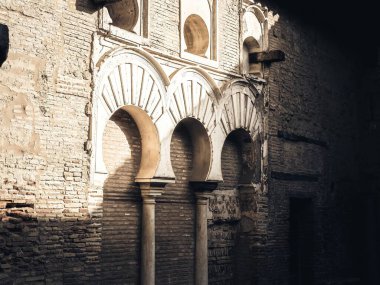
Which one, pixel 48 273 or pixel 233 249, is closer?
pixel 48 273

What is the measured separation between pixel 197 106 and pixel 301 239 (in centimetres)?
401

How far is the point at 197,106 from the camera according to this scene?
9.43m

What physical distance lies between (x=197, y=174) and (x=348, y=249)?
5032 millimetres

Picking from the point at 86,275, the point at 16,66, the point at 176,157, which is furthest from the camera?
the point at 176,157

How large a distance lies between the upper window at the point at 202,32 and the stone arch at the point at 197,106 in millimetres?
366

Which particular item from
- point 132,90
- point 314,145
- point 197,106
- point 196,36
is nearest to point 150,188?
point 132,90

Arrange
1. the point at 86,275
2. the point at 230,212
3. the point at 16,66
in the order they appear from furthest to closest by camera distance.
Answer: the point at 230,212
the point at 86,275
the point at 16,66

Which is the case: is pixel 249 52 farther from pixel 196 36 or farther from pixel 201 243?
pixel 201 243

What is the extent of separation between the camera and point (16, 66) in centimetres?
687

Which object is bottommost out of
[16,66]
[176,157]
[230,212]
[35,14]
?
[230,212]

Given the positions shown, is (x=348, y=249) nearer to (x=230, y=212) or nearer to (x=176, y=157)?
(x=230, y=212)

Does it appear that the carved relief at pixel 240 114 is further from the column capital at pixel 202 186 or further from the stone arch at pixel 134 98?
the stone arch at pixel 134 98

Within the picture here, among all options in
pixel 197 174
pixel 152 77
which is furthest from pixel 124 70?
pixel 197 174

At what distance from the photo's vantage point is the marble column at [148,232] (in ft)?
27.8
